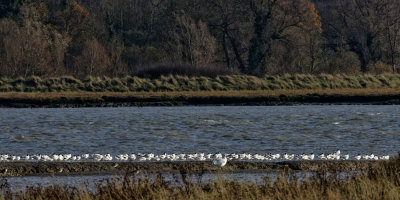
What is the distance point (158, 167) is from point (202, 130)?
12060mm

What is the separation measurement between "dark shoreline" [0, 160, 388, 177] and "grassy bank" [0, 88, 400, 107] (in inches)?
1088

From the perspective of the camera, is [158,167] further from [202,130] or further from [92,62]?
[92,62]

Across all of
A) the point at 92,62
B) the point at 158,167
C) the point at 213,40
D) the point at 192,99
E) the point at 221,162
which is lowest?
the point at 158,167

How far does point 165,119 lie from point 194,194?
22.7 metres

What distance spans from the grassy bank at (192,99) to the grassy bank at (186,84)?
133 inches

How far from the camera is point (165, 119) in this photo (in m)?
33.5

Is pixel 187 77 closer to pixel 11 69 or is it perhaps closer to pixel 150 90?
pixel 150 90

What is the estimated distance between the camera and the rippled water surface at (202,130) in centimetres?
2195

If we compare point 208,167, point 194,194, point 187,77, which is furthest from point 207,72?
point 194,194

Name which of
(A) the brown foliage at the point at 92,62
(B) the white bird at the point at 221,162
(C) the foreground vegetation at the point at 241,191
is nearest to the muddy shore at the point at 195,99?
(A) the brown foliage at the point at 92,62

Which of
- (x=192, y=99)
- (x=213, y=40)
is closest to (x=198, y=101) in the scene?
(x=192, y=99)

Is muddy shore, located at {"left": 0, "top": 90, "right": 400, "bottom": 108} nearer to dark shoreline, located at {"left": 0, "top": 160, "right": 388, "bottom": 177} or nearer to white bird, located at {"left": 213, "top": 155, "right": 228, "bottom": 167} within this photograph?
dark shoreline, located at {"left": 0, "top": 160, "right": 388, "bottom": 177}

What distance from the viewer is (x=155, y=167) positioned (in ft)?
52.5

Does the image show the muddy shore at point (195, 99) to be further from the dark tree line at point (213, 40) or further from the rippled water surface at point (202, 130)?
the dark tree line at point (213, 40)
